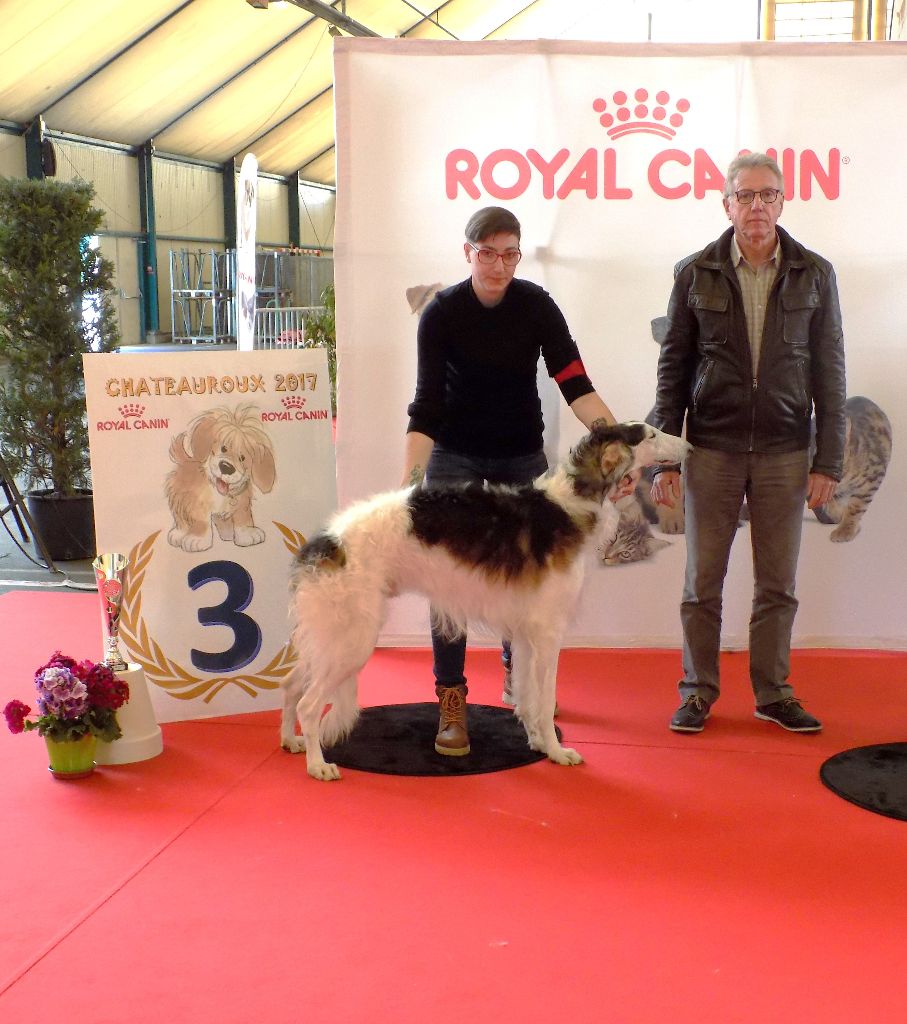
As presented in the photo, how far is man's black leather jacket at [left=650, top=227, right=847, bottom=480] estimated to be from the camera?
3.58 metres

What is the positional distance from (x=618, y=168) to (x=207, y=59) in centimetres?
1494

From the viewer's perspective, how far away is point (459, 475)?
11.9 feet

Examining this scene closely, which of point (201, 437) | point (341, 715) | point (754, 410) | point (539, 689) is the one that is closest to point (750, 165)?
point (754, 410)

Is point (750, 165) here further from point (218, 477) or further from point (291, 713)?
point (291, 713)

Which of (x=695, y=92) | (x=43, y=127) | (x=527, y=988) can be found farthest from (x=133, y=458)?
(x=43, y=127)

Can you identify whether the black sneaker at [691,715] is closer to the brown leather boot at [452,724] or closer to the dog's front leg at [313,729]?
the brown leather boot at [452,724]

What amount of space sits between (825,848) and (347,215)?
305 centimetres

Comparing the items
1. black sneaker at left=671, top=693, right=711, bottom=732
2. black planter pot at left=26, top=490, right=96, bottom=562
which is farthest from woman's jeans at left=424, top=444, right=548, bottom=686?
black planter pot at left=26, top=490, right=96, bottom=562

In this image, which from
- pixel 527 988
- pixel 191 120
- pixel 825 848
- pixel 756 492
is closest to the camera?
pixel 527 988

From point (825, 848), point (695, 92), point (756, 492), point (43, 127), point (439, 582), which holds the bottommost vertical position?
point (825, 848)

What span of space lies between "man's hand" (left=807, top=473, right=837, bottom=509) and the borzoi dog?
0.59 meters

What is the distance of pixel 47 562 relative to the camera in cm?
654

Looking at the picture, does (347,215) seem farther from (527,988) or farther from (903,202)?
(527,988)

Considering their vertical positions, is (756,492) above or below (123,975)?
above
